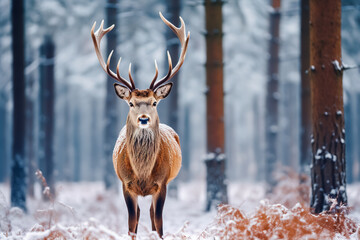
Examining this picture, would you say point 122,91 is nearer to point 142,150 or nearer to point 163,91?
point 163,91

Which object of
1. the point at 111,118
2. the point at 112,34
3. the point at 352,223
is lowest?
the point at 352,223

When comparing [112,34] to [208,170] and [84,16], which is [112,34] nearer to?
[84,16]

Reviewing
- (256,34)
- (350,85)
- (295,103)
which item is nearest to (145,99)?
(256,34)

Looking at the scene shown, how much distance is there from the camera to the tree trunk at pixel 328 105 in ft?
22.1

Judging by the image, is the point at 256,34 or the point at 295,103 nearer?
the point at 256,34

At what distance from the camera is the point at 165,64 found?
17.3 metres

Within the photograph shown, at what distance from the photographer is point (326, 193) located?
22.0 ft

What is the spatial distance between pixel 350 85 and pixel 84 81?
14.9 m

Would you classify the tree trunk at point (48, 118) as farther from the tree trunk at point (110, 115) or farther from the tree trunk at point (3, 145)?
the tree trunk at point (3, 145)

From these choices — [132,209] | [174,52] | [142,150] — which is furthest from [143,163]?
[174,52]

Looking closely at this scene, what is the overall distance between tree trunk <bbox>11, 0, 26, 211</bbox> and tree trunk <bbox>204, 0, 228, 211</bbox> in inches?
186

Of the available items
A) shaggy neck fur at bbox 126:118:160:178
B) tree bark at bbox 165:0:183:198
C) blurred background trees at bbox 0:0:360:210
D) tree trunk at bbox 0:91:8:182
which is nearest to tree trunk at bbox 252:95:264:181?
blurred background trees at bbox 0:0:360:210

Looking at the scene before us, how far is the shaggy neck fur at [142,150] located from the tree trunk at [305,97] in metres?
5.67

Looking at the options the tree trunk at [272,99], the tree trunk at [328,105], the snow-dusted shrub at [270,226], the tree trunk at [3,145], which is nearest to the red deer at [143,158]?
the snow-dusted shrub at [270,226]
